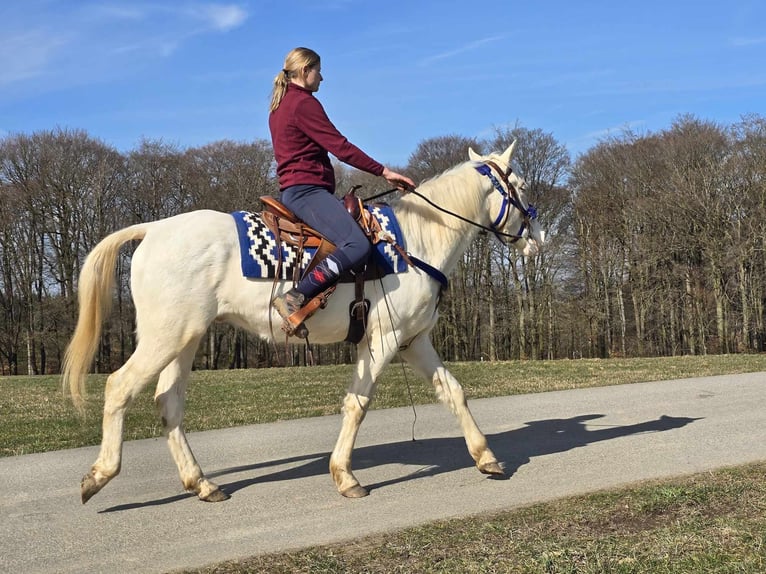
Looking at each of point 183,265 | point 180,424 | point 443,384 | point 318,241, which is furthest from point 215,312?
point 443,384

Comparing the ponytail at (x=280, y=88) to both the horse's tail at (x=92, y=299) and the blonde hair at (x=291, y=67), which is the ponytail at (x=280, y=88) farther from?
the horse's tail at (x=92, y=299)

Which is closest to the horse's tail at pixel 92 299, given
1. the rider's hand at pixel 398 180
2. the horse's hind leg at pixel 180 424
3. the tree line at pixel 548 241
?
the horse's hind leg at pixel 180 424

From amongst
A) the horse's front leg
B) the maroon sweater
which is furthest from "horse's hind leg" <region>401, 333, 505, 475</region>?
the maroon sweater

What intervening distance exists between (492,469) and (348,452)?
4.02ft

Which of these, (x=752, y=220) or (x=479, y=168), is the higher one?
(x=752, y=220)

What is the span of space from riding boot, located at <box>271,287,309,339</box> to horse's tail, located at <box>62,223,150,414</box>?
47.2 inches

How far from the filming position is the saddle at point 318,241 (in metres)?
5.71

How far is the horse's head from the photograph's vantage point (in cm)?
696

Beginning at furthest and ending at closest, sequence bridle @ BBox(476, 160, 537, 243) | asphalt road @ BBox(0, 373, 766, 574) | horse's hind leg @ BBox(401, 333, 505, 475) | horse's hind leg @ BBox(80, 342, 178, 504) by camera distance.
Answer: bridle @ BBox(476, 160, 537, 243) < horse's hind leg @ BBox(401, 333, 505, 475) < horse's hind leg @ BBox(80, 342, 178, 504) < asphalt road @ BBox(0, 373, 766, 574)

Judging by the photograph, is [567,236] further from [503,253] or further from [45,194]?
[45,194]

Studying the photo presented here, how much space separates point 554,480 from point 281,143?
11.4 ft

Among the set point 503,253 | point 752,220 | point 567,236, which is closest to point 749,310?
point 752,220

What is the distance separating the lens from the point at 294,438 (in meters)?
8.52

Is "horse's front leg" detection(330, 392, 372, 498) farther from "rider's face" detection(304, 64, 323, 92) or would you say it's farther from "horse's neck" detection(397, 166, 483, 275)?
"rider's face" detection(304, 64, 323, 92)
